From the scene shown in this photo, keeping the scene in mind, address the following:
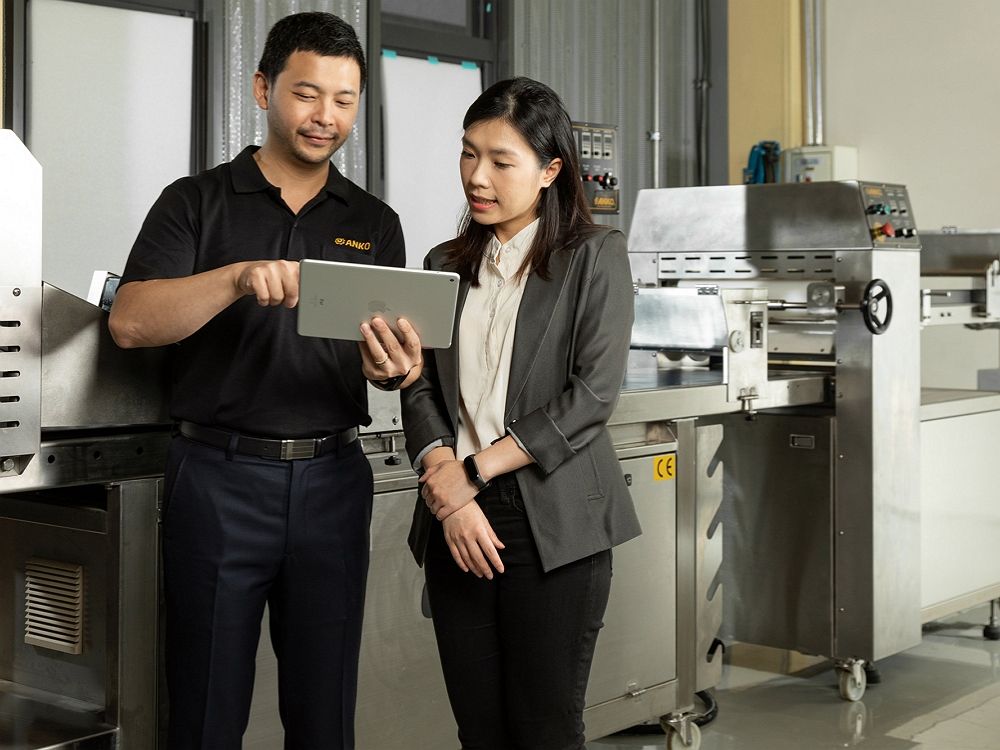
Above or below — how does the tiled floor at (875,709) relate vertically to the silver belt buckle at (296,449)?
below

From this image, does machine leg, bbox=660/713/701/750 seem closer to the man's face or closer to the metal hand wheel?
the metal hand wheel

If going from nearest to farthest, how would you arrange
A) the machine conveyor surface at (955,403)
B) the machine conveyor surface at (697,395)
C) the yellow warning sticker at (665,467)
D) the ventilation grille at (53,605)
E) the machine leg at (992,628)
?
the ventilation grille at (53,605)
the machine conveyor surface at (697,395)
the yellow warning sticker at (665,467)
the machine conveyor surface at (955,403)
the machine leg at (992,628)

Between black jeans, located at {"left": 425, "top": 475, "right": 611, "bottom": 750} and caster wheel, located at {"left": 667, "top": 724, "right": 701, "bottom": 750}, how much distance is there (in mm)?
1318

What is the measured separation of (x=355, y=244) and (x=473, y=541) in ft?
1.60

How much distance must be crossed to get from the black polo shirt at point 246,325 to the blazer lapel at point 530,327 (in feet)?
0.85

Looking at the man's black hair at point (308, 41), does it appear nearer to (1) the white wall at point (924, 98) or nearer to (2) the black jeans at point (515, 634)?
(2) the black jeans at point (515, 634)

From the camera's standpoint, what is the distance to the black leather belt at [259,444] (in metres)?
1.74

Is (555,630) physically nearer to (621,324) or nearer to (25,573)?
(621,324)

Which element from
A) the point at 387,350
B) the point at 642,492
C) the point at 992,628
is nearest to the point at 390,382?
the point at 387,350

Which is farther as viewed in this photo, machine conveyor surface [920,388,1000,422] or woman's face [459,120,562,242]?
machine conveyor surface [920,388,1000,422]

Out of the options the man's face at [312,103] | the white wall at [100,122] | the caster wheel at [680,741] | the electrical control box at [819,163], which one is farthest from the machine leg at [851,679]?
the white wall at [100,122]

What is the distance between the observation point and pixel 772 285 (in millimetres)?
3602

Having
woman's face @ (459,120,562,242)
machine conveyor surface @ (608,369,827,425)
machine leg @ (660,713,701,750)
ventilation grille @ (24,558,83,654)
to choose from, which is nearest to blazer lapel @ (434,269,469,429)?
woman's face @ (459,120,562,242)

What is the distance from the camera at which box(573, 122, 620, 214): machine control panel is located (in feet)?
12.4
